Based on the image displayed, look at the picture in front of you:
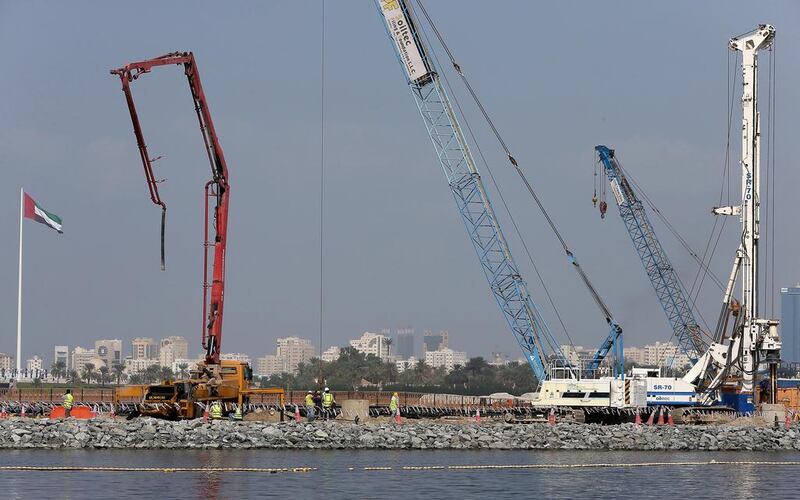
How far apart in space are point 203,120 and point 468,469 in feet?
87.1

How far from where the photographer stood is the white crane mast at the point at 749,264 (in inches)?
3125

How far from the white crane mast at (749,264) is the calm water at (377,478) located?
2082cm

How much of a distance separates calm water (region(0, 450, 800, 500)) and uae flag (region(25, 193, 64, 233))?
3654cm

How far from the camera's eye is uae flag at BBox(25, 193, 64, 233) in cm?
9069

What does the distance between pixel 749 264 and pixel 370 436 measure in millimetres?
28566

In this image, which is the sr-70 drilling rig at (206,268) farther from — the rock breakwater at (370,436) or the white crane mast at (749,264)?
the white crane mast at (749,264)

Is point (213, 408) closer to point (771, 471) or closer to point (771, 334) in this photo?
point (771, 471)

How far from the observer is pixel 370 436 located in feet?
202

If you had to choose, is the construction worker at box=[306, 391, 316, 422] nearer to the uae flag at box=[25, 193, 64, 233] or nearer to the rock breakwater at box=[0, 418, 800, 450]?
the rock breakwater at box=[0, 418, 800, 450]

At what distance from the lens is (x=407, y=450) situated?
61.0 metres

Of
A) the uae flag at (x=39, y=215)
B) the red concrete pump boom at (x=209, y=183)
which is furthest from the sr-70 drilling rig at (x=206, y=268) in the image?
the uae flag at (x=39, y=215)

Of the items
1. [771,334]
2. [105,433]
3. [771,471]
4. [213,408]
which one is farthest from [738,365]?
[105,433]

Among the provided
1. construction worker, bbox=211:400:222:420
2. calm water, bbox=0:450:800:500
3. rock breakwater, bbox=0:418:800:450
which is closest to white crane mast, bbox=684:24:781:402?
rock breakwater, bbox=0:418:800:450

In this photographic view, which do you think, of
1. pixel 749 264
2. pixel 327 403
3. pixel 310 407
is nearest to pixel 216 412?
pixel 310 407
